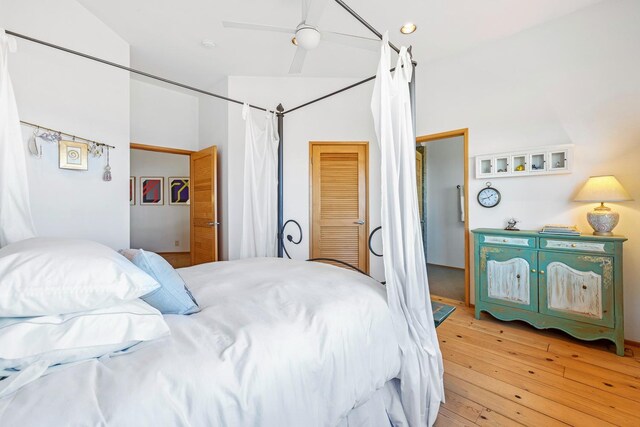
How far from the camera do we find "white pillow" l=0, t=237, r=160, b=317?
75 cm

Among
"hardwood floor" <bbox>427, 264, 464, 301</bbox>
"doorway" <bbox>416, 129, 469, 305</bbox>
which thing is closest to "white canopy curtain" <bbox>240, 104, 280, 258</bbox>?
"hardwood floor" <bbox>427, 264, 464, 301</bbox>

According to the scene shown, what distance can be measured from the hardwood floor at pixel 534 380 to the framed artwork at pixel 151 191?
5.86m

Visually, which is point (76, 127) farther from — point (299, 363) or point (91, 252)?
point (299, 363)

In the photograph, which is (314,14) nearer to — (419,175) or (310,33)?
(310,33)

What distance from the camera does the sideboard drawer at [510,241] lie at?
251cm

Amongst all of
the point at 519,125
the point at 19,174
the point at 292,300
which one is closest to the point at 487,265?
the point at 519,125

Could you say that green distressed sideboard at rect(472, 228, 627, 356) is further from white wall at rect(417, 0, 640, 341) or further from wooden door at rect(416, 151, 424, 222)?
wooden door at rect(416, 151, 424, 222)

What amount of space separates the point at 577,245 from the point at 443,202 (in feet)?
10.00

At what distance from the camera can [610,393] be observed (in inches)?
66.7

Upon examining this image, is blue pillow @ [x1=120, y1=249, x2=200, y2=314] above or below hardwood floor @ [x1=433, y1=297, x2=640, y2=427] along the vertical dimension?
above

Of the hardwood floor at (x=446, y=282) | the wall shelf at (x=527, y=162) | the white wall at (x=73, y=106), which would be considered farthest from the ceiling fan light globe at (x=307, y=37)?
the hardwood floor at (x=446, y=282)

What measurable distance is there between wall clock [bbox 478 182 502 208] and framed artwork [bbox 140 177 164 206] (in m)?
5.92

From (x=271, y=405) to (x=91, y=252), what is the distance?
763 millimetres

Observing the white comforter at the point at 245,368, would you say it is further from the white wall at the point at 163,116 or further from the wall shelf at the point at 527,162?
the white wall at the point at 163,116
